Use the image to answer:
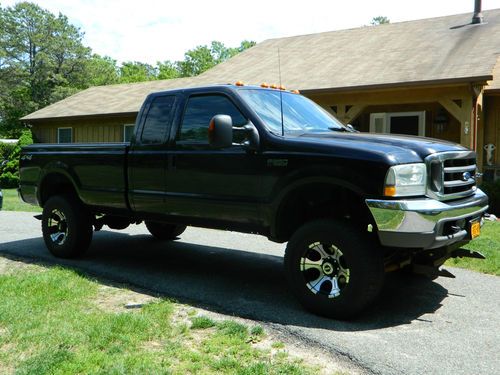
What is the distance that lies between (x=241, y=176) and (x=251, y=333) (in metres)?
1.54

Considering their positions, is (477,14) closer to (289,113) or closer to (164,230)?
(164,230)

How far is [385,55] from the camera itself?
14.7 metres

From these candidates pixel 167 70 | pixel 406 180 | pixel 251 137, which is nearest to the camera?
pixel 406 180

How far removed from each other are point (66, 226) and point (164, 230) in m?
1.78

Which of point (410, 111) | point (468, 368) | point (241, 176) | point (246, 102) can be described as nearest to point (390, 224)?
point (468, 368)

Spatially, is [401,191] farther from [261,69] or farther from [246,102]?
[261,69]

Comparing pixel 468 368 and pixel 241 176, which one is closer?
pixel 468 368

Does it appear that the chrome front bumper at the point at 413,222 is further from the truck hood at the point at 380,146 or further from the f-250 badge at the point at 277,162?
the f-250 badge at the point at 277,162

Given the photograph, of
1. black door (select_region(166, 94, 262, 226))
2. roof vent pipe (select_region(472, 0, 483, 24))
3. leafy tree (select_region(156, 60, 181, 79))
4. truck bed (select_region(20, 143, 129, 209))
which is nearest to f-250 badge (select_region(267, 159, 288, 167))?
black door (select_region(166, 94, 262, 226))

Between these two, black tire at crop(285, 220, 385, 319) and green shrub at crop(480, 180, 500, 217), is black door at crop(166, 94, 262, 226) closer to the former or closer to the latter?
black tire at crop(285, 220, 385, 319)

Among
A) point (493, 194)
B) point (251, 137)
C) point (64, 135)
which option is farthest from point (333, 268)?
point (64, 135)

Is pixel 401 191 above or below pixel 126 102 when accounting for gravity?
below

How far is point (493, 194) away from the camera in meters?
11.6

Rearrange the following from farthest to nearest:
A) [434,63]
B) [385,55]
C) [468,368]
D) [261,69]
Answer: [261,69]
[385,55]
[434,63]
[468,368]
